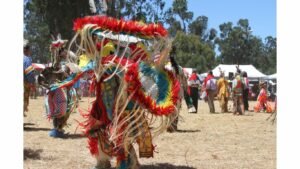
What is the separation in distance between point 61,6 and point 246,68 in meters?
13.0

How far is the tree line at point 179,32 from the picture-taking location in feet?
79.1

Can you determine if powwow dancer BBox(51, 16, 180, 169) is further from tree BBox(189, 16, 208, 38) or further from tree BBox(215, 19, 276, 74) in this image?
tree BBox(189, 16, 208, 38)

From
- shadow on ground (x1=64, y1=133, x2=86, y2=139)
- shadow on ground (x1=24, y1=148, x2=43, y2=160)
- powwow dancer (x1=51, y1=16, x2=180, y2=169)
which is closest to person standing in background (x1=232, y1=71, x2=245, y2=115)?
shadow on ground (x1=64, y1=133, x2=86, y2=139)

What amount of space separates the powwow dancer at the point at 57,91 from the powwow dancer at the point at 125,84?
2217 mm

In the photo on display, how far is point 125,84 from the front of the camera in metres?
4.43

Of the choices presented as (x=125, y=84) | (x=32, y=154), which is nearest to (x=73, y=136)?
(x=32, y=154)

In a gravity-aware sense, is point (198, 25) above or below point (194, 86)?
above

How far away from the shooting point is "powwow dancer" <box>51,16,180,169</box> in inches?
177

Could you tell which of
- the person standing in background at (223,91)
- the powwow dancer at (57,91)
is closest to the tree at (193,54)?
the person standing in background at (223,91)

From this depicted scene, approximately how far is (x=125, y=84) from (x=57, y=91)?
331cm

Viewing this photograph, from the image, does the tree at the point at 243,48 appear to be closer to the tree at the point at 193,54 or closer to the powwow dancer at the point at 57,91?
the tree at the point at 193,54

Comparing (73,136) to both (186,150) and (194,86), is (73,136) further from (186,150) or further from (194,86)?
(194,86)
